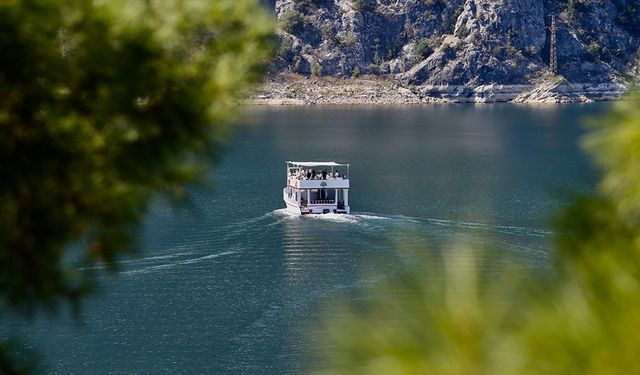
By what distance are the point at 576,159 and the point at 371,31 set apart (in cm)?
9049

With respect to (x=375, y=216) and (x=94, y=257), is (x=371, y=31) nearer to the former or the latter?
(x=375, y=216)

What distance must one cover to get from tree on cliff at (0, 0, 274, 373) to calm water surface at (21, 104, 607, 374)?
25 cm

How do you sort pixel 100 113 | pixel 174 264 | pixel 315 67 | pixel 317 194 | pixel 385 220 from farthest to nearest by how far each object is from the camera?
pixel 315 67 < pixel 317 194 < pixel 385 220 < pixel 174 264 < pixel 100 113

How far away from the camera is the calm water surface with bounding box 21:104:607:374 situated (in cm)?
2475

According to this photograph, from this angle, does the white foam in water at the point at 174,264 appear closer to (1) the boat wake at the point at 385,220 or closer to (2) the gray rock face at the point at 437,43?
(1) the boat wake at the point at 385,220

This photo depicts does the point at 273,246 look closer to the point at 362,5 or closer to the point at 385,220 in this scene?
the point at 385,220

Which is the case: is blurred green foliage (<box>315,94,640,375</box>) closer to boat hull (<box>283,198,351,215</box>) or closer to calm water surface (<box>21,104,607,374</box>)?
calm water surface (<box>21,104,607,374</box>)

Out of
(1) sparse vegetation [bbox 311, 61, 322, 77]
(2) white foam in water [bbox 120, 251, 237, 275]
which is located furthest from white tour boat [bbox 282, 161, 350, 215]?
(1) sparse vegetation [bbox 311, 61, 322, 77]

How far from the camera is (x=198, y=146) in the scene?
149 inches

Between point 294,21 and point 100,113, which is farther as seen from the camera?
point 294,21

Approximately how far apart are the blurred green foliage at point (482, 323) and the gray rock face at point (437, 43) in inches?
5794

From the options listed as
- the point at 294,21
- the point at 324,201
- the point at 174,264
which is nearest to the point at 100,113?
the point at 174,264

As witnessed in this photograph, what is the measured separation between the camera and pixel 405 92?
15325 cm

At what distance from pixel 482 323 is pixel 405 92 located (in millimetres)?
152190
